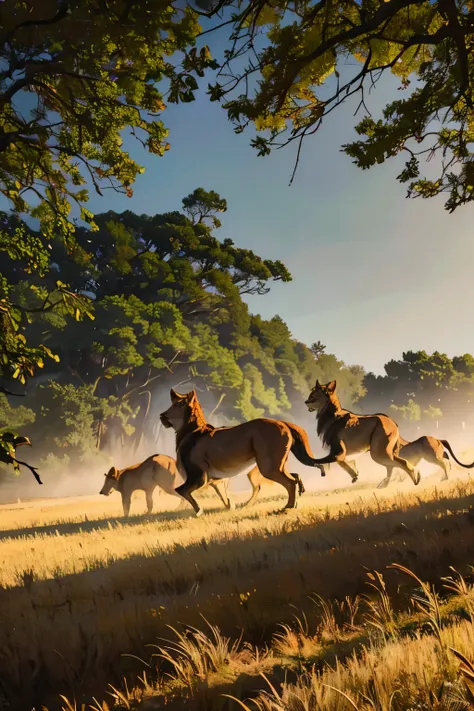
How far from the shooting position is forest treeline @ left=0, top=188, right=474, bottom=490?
3834 centimetres

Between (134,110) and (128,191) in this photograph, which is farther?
(128,191)

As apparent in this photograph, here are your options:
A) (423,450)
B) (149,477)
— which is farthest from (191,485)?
(423,450)

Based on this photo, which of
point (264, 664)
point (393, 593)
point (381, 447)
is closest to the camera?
point (264, 664)

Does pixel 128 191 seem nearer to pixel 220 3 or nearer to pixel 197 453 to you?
pixel 220 3

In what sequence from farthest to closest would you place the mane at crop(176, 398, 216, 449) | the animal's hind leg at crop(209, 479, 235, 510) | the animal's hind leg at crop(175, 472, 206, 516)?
the animal's hind leg at crop(209, 479, 235, 510)
the mane at crop(176, 398, 216, 449)
the animal's hind leg at crop(175, 472, 206, 516)

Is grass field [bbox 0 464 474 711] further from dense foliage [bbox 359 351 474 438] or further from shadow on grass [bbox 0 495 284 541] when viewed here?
dense foliage [bbox 359 351 474 438]

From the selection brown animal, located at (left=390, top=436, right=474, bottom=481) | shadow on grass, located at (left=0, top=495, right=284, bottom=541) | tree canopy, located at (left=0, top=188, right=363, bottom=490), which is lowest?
shadow on grass, located at (left=0, top=495, right=284, bottom=541)

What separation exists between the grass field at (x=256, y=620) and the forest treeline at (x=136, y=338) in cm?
2968

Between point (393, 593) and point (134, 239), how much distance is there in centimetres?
4558

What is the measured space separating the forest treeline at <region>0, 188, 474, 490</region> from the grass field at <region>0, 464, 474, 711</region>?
29.7 metres

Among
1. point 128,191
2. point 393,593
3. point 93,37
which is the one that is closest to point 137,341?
point 128,191

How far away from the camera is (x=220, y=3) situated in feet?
17.6

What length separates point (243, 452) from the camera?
1088 cm

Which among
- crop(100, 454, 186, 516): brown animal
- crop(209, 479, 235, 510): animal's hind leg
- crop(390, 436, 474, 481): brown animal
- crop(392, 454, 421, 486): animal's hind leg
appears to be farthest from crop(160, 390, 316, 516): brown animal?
crop(390, 436, 474, 481): brown animal
